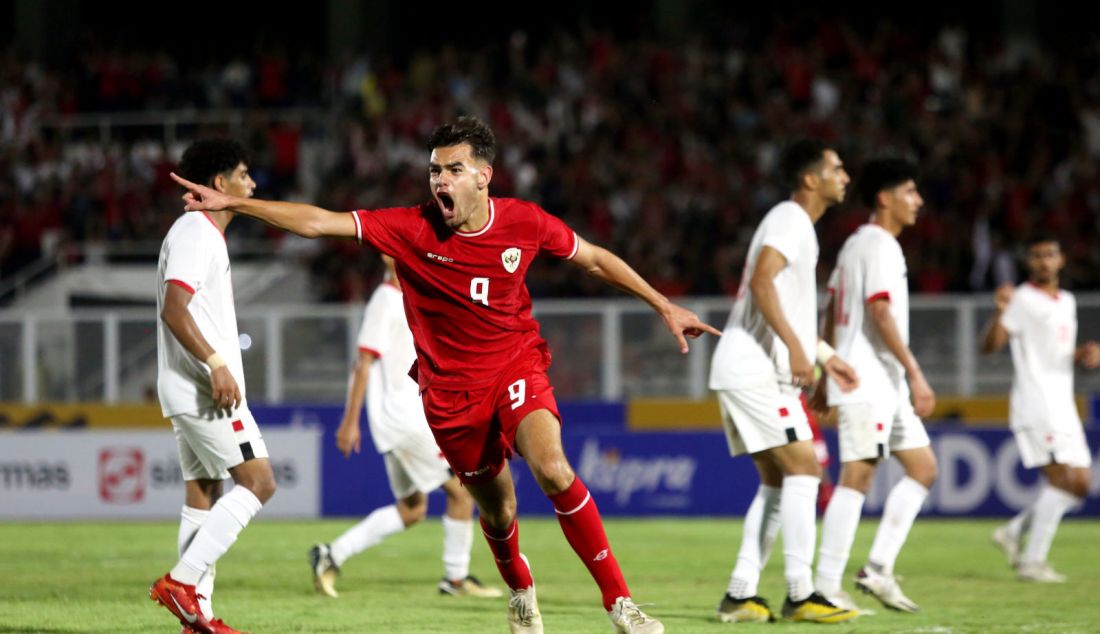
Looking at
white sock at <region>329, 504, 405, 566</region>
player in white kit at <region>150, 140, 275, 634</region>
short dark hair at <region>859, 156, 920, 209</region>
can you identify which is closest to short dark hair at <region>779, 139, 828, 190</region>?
short dark hair at <region>859, 156, 920, 209</region>

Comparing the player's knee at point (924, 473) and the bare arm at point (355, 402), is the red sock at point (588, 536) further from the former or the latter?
the bare arm at point (355, 402)

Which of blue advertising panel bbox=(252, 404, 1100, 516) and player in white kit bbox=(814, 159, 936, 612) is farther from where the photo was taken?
blue advertising panel bbox=(252, 404, 1100, 516)

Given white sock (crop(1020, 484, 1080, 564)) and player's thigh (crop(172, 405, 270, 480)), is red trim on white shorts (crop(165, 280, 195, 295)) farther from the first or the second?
white sock (crop(1020, 484, 1080, 564))

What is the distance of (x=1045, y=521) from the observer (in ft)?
35.1

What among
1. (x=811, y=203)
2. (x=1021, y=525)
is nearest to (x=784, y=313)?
(x=811, y=203)

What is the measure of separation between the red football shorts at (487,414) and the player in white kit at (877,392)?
8.03 feet

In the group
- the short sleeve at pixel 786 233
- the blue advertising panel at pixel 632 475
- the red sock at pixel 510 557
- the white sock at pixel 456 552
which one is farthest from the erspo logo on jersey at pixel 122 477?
the red sock at pixel 510 557

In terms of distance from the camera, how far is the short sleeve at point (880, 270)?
8719 millimetres

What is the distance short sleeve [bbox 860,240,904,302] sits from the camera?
343 inches

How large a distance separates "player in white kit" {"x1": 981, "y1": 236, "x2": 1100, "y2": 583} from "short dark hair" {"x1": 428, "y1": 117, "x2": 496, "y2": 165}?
5.34 m

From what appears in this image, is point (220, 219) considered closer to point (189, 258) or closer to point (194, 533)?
point (189, 258)

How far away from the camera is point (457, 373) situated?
22.1 feet

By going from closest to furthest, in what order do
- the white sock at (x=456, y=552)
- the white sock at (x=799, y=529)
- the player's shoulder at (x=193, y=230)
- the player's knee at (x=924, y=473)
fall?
the player's shoulder at (x=193, y=230)
the white sock at (x=799, y=529)
the player's knee at (x=924, y=473)
the white sock at (x=456, y=552)

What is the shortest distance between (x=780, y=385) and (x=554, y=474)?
201 centimetres
